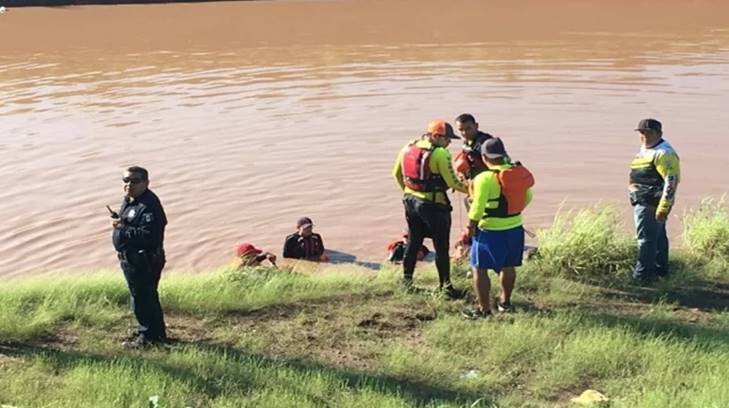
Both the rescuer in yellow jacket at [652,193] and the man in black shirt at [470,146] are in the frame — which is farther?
the man in black shirt at [470,146]

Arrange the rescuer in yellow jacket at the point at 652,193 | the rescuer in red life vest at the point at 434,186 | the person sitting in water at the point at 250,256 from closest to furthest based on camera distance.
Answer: the rescuer in yellow jacket at the point at 652,193 < the rescuer in red life vest at the point at 434,186 < the person sitting in water at the point at 250,256

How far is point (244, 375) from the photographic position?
18.6ft

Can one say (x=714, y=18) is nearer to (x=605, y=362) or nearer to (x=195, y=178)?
(x=195, y=178)

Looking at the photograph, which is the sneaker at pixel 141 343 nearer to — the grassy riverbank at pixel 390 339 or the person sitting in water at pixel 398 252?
the grassy riverbank at pixel 390 339

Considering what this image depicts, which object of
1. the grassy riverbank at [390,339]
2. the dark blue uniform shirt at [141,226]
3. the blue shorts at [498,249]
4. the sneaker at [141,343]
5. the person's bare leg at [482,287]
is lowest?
the sneaker at [141,343]

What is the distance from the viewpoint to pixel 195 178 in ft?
44.0

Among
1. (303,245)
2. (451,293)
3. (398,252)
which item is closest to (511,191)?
(451,293)

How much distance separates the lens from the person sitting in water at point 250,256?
9508 mm

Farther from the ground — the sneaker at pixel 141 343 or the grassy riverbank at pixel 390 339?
the grassy riverbank at pixel 390 339

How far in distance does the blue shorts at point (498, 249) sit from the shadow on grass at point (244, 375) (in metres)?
1.47

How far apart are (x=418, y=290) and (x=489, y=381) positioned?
6.79 feet

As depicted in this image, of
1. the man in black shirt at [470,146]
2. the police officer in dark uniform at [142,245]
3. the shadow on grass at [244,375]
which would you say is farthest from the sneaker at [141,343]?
the man in black shirt at [470,146]

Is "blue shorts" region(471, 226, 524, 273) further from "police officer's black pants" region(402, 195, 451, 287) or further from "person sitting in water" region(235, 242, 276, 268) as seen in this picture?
"person sitting in water" region(235, 242, 276, 268)

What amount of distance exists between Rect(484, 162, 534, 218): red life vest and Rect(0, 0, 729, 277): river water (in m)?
3.84
